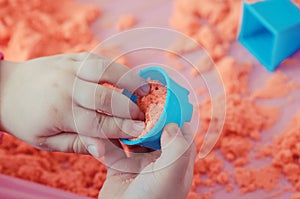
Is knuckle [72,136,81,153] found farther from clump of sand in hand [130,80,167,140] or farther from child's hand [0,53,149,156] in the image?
clump of sand in hand [130,80,167,140]

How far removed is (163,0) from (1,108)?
1.55 feet

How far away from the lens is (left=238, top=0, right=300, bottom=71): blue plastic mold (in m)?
0.99

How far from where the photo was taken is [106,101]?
711mm

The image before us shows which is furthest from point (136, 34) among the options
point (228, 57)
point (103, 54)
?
point (228, 57)

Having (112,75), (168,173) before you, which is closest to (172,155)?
(168,173)

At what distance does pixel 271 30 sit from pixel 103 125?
43 cm

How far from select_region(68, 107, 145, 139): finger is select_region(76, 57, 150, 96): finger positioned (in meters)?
0.05

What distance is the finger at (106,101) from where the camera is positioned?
27.7 inches

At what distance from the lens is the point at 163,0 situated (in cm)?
113

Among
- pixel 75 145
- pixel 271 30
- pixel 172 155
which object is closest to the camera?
pixel 172 155

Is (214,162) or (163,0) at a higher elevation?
(163,0)

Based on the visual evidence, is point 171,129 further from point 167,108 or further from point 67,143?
point 67,143

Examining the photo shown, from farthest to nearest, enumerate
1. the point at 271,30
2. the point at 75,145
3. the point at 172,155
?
the point at 271,30 < the point at 75,145 < the point at 172,155

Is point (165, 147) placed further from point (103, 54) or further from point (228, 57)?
point (228, 57)
